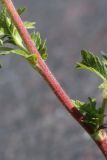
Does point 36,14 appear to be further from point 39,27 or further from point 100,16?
point 100,16

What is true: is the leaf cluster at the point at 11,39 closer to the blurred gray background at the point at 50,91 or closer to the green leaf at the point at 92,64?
the green leaf at the point at 92,64

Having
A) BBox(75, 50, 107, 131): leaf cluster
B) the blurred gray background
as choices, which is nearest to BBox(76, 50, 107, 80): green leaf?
BBox(75, 50, 107, 131): leaf cluster

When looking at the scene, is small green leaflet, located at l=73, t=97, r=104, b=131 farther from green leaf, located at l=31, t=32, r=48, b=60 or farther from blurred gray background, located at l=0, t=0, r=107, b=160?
blurred gray background, located at l=0, t=0, r=107, b=160

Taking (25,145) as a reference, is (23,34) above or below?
above

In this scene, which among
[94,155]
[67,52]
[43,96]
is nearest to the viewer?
[94,155]

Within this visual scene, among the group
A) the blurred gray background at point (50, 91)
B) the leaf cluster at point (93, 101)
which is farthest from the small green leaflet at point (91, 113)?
the blurred gray background at point (50, 91)

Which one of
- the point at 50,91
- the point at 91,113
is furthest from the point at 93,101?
the point at 50,91

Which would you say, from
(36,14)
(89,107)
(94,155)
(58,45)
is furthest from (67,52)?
(89,107)
